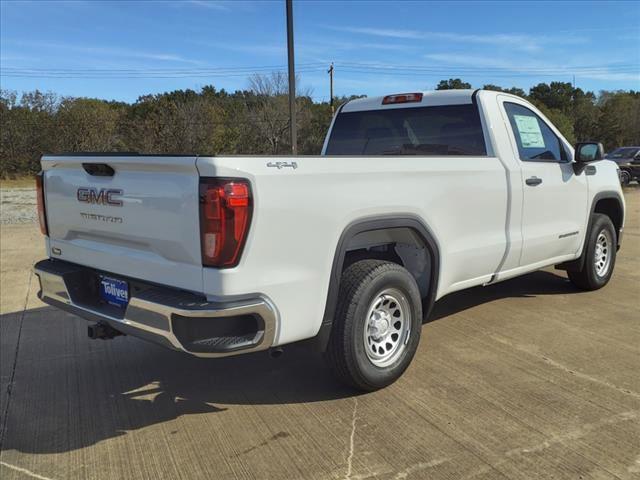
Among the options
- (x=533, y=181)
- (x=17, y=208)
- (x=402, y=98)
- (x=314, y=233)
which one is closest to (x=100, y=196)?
(x=314, y=233)

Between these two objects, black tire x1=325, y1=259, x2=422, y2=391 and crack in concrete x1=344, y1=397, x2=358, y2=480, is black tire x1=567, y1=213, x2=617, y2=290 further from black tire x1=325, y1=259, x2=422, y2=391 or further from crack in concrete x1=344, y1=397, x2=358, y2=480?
crack in concrete x1=344, y1=397, x2=358, y2=480

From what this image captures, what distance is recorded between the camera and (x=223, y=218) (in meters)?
2.76

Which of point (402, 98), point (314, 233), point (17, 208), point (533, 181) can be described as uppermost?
point (402, 98)

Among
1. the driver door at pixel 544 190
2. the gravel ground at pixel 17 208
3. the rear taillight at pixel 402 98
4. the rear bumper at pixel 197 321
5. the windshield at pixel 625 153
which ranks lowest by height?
the gravel ground at pixel 17 208

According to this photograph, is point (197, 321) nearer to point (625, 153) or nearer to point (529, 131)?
point (529, 131)

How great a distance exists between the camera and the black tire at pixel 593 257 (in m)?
5.93

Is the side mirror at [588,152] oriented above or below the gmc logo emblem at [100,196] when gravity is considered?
above

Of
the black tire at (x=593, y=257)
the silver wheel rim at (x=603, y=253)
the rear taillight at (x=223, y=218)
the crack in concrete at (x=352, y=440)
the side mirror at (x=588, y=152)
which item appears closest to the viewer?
the rear taillight at (x=223, y=218)

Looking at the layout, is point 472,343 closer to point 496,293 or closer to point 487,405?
point 487,405

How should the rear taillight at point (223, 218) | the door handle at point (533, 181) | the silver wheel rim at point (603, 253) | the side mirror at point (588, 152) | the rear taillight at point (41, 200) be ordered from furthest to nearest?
the silver wheel rim at point (603, 253), the side mirror at point (588, 152), the door handle at point (533, 181), the rear taillight at point (41, 200), the rear taillight at point (223, 218)

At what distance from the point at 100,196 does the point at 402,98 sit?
303 cm

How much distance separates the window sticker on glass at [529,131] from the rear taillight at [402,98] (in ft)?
2.90

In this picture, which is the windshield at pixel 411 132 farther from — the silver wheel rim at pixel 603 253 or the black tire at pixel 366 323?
the silver wheel rim at pixel 603 253

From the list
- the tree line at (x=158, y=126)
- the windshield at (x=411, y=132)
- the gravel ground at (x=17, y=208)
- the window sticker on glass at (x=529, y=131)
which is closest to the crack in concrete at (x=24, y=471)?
the windshield at (x=411, y=132)
